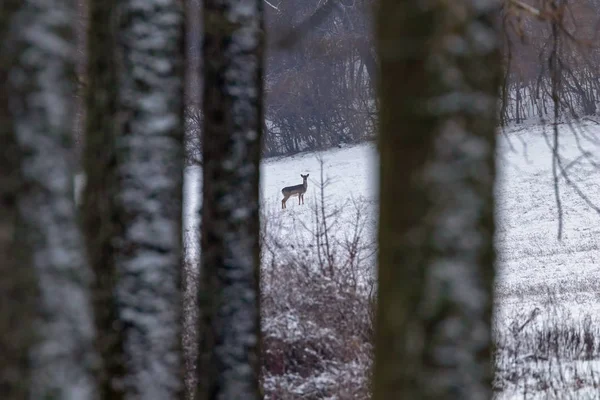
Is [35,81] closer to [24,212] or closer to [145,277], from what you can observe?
[24,212]

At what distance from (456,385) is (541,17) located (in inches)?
85.1

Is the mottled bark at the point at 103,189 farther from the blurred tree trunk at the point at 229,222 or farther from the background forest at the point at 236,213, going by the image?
the blurred tree trunk at the point at 229,222

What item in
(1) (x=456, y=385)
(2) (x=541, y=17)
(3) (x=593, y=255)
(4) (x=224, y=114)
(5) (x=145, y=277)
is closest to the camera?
(1) (x=456, y=385)

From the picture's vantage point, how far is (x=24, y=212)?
96.1 inches

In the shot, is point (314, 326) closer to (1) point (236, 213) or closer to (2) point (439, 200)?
(1) point (236, 213)

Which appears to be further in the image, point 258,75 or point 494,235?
point 258,75

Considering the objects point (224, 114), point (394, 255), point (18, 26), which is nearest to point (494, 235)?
point (394, 255)

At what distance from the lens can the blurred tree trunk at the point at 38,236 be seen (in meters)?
2.42

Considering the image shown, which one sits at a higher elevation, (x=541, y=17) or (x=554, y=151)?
(x=541, y=17)

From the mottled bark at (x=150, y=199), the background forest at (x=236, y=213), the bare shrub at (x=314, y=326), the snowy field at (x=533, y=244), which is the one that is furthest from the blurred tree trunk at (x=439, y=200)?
the bare shrub at (x=314, y=326)

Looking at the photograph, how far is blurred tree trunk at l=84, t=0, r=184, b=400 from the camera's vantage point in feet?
13.8

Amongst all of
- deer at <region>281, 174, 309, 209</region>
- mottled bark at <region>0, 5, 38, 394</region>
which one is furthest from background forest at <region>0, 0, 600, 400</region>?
deer at <region>281, 174, 309, 209</region>

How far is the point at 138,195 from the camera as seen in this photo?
13.9 feet

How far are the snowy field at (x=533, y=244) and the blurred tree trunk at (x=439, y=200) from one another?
30cm
